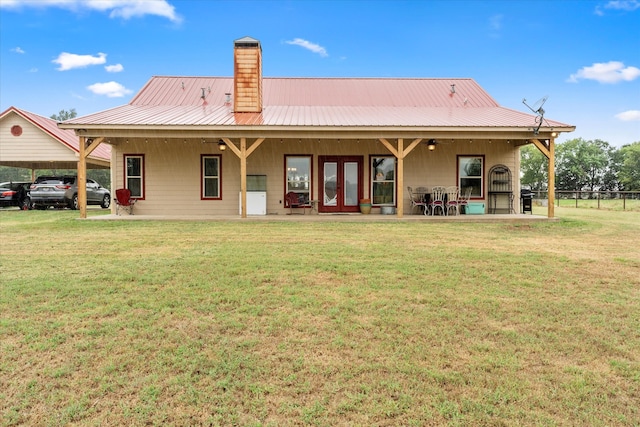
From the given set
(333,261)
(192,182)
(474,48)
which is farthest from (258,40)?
(474,48)

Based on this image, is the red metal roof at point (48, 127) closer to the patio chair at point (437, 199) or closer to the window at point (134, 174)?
the window at point (134, 174)

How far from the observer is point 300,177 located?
44.1 feet

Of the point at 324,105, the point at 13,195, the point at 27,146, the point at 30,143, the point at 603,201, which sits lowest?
the point at 603,201

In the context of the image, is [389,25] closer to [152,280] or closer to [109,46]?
[109,46]

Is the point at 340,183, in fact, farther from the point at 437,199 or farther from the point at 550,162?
the point at 550,162

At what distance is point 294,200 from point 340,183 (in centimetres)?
171

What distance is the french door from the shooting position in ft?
44.2

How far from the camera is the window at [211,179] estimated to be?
13383 mm

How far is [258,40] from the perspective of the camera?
1366 centimetres

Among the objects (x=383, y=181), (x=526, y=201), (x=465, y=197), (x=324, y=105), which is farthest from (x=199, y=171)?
(x=526, y=201)

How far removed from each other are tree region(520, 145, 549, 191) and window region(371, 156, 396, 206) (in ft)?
187

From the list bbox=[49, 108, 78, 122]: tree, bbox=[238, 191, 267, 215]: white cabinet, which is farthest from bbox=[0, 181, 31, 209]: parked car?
bbox=[49, 108, 78, 122]: tree

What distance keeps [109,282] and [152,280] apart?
47cm

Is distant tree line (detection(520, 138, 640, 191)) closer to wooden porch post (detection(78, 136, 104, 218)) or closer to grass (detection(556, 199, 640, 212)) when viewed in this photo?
grass (detection(556, 199, 640, 212))
